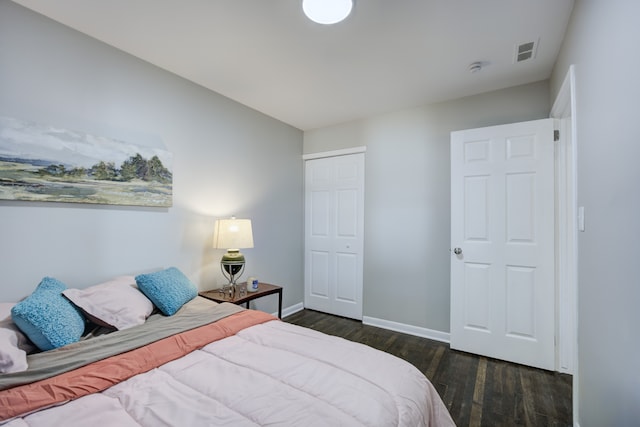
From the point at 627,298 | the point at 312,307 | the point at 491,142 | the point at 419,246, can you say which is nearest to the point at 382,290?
the point at 419,246

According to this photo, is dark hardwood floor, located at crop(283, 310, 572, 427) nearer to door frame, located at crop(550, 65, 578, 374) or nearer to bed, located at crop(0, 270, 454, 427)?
door frame, located at crop(550, 65, 578, 374)

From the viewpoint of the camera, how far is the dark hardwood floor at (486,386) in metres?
1.82

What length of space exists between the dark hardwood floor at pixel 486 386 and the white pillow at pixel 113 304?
2039mm

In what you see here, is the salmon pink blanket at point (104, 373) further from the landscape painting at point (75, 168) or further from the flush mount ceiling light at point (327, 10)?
the flush mount ceiling light at point (327, 10)

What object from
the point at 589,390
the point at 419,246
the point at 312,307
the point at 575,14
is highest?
the point at 575,14

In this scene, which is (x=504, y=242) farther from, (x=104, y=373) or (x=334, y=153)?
(x=104, y=373)

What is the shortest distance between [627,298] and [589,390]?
2.64 feet

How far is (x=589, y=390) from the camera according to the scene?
1.46 metres

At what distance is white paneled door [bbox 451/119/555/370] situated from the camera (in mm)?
2381

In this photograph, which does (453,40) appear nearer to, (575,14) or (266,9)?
(575,14)

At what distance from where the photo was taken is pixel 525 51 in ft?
7.02

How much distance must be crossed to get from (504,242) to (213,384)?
254 cm

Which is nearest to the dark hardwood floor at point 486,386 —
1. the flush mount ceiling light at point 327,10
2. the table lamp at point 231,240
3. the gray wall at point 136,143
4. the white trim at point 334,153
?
the table lamp at point 231,240

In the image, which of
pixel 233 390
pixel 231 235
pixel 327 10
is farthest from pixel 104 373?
pixel 327 10
